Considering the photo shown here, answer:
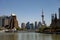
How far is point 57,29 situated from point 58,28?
9.27ft

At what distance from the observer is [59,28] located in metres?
193

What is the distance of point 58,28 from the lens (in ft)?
646

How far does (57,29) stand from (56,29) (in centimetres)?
129

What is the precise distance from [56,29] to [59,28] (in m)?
4.30

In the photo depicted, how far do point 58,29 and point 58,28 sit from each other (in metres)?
4.66

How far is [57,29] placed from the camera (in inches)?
7667

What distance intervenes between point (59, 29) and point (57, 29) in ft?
20.2

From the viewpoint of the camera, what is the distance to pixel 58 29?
192 metres

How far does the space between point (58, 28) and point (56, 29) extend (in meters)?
3.12

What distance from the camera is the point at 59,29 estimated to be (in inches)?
7431

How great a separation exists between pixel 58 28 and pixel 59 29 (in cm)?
816

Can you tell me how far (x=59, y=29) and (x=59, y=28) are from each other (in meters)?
4.17
